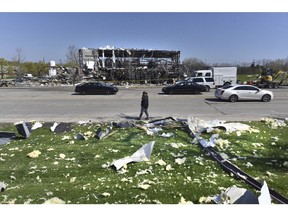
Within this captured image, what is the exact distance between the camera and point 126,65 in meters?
48.5

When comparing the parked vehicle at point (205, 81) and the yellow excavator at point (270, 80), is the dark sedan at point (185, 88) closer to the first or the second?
the parked vehicle at point (205, 81)

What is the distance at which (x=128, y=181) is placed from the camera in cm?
573

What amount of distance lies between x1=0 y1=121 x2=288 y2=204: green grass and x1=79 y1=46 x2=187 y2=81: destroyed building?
1532 inches

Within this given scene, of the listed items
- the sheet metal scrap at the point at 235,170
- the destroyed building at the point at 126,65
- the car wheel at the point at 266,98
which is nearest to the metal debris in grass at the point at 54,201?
the sheet metal scrap at the point at 235,170

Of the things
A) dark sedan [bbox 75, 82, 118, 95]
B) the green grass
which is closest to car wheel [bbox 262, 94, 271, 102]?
the green grass

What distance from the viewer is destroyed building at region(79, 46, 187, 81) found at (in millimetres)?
48469

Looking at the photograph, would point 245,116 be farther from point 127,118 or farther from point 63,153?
point 63,153

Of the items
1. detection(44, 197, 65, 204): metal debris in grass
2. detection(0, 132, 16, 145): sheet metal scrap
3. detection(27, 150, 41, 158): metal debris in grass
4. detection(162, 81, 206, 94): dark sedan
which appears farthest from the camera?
detection(162, 81, 206, 94): dark sedan

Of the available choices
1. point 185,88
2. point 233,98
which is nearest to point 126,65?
point 185,88

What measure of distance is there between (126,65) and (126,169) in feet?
141

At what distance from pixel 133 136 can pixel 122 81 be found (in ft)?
124

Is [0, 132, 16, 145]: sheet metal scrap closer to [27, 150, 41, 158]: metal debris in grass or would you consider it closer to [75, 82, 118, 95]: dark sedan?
[27, 150, 41, 158]: metal debris in grass

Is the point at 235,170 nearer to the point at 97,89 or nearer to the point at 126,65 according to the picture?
the point at 97,89

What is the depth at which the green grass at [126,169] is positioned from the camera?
16.7ft
